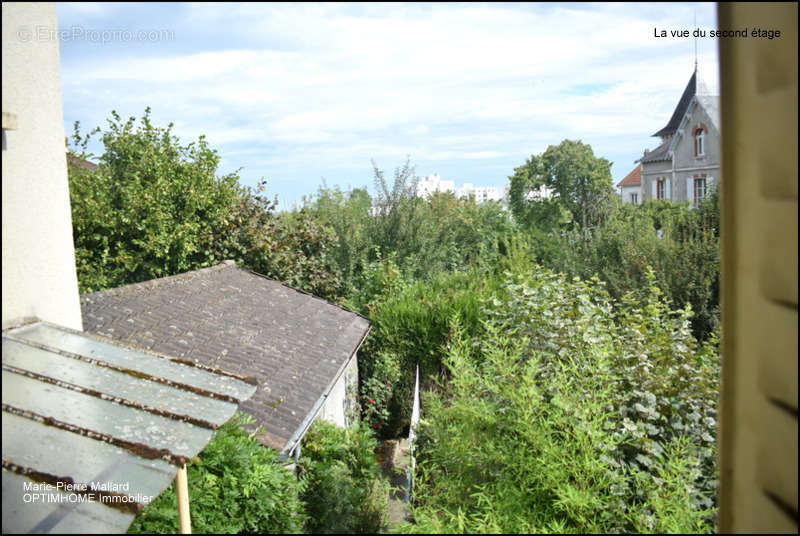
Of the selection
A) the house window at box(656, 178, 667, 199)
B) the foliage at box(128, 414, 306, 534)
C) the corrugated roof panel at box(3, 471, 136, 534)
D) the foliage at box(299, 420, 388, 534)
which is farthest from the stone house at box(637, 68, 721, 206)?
the corrugated roof panel at box(3, 471, 136, 534)

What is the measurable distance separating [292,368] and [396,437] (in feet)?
16.3

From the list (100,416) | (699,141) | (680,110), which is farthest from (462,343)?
(680,110)

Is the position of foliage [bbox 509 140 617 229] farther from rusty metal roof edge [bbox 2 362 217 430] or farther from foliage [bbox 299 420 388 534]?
rusty metal roof edge [bbox 2 362 217 430]

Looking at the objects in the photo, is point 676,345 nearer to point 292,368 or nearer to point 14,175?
point 292,368

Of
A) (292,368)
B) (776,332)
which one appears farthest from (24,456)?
(292,368)

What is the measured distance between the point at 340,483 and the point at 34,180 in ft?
14.6

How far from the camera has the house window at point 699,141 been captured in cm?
3578

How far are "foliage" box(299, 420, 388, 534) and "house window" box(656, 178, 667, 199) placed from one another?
39.4 metres

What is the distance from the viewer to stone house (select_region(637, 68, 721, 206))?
3494 centimetres

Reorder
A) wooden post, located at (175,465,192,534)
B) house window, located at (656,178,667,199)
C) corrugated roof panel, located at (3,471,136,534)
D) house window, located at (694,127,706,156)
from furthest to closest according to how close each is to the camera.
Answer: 1. house window, located at (656,178,667,199)
2. house window, located at (694,127,706,156)
3. wooden post, located at (175,465,192,534)
4. corrugated roof panel, located at (3,471,136,534)

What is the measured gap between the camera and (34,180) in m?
3.48

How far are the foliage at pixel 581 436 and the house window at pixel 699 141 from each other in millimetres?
33756

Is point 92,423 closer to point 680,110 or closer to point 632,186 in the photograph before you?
point 680,110

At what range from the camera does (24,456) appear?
8.04 feet
